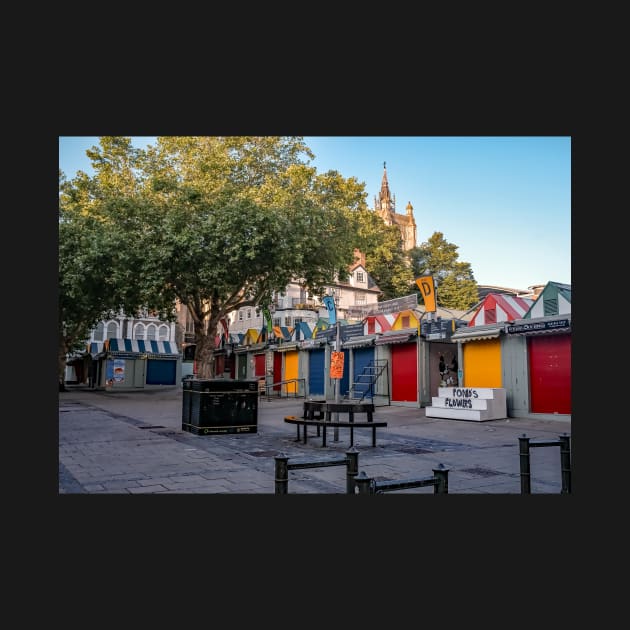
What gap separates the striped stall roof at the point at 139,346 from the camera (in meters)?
42.5

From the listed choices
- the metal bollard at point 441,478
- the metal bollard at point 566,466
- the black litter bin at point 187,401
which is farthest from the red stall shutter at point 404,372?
the metal bollard at point 441,478

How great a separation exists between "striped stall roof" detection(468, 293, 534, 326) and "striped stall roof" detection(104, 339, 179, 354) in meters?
29.6

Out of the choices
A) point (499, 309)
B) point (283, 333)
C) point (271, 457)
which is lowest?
point (271, 457)

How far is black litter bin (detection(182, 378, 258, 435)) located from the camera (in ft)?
42.0

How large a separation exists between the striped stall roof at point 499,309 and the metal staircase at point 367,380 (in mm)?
5558

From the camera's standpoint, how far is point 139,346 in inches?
1714

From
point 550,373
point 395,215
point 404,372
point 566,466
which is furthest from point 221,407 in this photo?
point 395,215

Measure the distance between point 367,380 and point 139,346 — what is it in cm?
2370

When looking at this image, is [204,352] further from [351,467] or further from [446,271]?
[446,271]

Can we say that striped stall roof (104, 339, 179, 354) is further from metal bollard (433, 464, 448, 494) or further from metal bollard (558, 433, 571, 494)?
metal bollard (433, 464, 448, 494)

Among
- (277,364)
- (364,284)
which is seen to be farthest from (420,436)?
(364,284)

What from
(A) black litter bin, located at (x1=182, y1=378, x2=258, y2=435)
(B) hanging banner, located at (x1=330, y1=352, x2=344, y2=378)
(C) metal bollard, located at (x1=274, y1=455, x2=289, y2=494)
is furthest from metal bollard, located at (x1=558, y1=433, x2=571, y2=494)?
(B) hanging banner, located at (x1=330, y1=352, x2=344, y2=378)

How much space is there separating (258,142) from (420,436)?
Answer: 28.2 m

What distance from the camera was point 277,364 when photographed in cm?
3456
